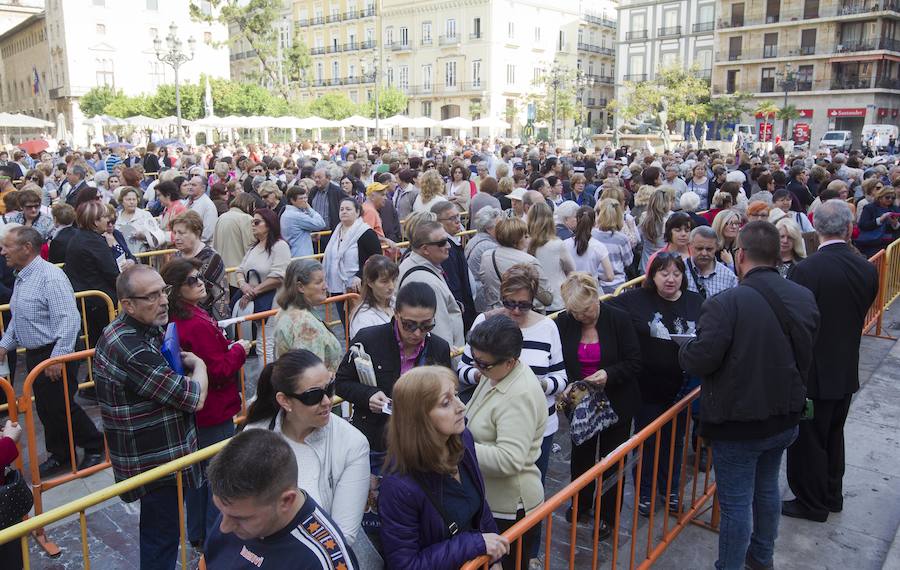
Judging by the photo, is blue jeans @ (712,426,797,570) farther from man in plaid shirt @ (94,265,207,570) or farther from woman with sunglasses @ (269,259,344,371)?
man in plaid shirt @ (94,265,207,570)

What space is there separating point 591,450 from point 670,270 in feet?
3.96

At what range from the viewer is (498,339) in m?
3.15

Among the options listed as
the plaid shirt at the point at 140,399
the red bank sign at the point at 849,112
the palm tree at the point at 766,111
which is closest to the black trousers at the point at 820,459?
the plaid shirt at the point at 140,399

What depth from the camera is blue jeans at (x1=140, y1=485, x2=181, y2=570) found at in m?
3.46

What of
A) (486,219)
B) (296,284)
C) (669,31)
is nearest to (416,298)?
(296,284)

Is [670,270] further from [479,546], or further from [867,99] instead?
[867,99]

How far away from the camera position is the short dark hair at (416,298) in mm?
3486

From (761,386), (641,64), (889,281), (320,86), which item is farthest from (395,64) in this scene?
(761,386)

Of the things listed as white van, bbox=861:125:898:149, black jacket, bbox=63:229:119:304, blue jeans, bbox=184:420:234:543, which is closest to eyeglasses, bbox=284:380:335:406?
blue jeans, bbox=184:420:234:543

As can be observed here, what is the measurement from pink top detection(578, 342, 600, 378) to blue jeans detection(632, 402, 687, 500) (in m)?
0.46

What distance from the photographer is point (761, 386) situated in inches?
136

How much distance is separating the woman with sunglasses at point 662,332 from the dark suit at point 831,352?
2.48ft

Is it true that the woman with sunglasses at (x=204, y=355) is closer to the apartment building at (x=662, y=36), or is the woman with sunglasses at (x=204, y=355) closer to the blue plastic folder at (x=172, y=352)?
the blue plastic folder at (x=172, y=352)

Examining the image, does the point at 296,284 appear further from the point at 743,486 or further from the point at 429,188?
the point at 429,188
